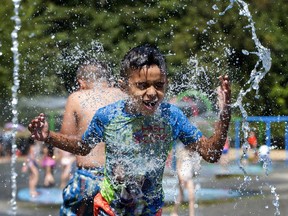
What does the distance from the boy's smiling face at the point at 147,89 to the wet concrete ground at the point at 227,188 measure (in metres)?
2.34

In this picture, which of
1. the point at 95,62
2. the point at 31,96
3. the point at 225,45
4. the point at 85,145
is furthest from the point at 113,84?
the point at 225,45

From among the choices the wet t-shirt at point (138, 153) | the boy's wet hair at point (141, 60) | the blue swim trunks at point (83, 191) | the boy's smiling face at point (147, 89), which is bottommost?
the blue swim trunks at point (83, 191)

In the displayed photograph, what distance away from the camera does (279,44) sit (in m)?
19.0

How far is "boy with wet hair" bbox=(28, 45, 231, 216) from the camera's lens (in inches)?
153

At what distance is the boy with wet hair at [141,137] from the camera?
3893 millimetres

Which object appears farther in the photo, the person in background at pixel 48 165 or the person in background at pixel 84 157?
the person in background at pixel 48 165

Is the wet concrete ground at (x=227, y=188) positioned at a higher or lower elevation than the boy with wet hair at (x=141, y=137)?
lower

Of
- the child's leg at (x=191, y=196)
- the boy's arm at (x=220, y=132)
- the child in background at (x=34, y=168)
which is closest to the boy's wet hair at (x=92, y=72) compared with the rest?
the boy's arm at (x=220, y=132)

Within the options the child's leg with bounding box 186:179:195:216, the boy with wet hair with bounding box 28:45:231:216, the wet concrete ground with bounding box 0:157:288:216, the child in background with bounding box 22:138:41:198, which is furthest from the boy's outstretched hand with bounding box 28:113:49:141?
the child in background with bounding box 22:138:41:198

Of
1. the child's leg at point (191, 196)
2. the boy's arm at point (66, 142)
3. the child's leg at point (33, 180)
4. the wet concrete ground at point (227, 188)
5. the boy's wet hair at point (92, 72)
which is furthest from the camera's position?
the child's leg at point (33, 180)

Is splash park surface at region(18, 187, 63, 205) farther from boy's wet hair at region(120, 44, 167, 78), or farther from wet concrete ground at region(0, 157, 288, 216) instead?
boy's wet hair at region(120, 44, 167, 78)

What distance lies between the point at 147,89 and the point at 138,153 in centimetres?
29

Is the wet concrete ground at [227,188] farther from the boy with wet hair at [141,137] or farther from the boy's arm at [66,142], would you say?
the boy with wet hair at [141,137]

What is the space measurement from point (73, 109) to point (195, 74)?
54.3 inches
